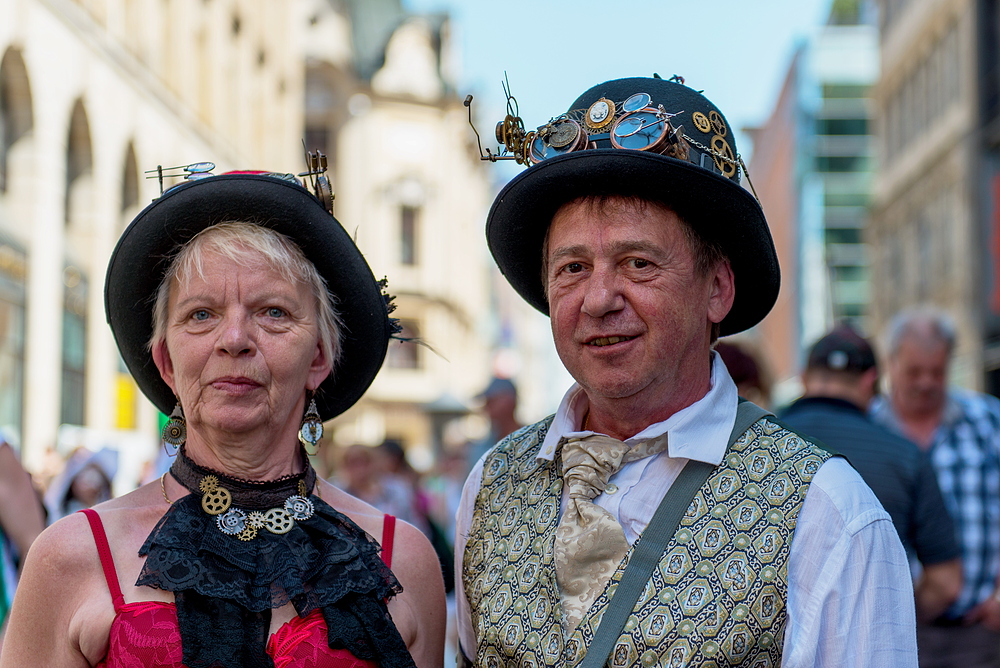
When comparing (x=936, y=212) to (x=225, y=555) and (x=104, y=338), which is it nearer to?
(x=104, y=338)

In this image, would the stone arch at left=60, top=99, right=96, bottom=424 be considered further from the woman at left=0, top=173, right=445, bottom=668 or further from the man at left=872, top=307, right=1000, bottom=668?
the woman at left=0, top=173, right=445, bottom=668

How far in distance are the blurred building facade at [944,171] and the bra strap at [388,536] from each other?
2053 cm

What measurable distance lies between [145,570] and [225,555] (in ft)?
0.58

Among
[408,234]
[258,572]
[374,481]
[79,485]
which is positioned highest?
[408,234]

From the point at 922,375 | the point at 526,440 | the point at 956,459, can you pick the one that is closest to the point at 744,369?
the point at 922,375

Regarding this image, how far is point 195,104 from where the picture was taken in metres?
20.7

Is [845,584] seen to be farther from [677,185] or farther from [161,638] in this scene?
[161,638]

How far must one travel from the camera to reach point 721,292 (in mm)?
2748

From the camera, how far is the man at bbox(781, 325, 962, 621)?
14.7ft

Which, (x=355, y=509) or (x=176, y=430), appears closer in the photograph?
(x=176, y=430)

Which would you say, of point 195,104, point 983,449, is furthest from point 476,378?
point 983,449

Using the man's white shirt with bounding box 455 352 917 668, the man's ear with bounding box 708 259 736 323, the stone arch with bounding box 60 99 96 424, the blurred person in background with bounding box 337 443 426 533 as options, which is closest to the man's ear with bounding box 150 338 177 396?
the man's ear with bounding box 708 259 736 323

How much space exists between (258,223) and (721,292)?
1.12 meters

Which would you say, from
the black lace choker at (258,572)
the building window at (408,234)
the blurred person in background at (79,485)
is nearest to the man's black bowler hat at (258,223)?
the black lace choker at (258,572)
